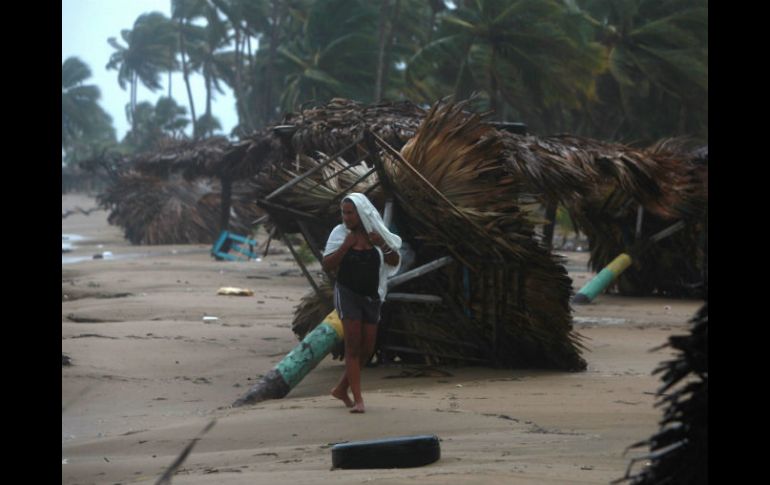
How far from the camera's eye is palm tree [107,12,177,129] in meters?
81.2

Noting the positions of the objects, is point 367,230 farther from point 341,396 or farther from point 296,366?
point 296,366

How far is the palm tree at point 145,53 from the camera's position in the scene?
81188 mm

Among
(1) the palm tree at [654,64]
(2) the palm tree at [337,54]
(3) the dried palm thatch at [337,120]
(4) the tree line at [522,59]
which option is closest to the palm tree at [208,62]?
(4) the tree line at [522,59]

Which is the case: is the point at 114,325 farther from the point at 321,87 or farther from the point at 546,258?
the point at 321,87

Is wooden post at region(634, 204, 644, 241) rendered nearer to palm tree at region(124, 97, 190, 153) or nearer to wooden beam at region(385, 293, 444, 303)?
wooden beam at region(385, 293, 444, 303)

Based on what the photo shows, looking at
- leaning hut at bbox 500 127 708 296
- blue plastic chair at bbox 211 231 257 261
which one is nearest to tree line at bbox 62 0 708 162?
blue plastic chair at bbox 211 231 257 261

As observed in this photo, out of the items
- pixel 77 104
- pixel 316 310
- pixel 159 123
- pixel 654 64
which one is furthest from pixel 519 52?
pixel 77 104

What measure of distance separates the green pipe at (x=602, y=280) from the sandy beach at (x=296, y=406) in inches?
11.5

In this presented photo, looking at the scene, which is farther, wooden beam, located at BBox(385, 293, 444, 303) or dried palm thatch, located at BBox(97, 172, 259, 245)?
dried palm thatch, located at BBox(97, 172, 259, 245)

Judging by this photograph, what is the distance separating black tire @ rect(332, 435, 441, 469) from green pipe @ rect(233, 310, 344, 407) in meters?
2.58

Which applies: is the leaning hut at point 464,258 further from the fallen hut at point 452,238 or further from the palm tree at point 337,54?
the palm tree at point 337,54

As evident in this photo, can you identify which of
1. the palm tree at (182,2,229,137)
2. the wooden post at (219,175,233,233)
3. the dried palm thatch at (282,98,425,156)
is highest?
the palm tree at (182,2,229,137)
